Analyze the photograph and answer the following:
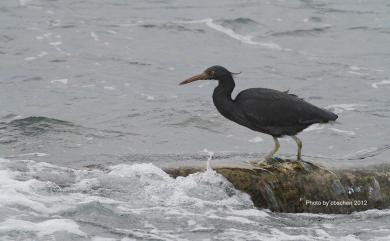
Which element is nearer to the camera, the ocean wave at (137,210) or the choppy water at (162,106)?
the ocean wave at (137,210)

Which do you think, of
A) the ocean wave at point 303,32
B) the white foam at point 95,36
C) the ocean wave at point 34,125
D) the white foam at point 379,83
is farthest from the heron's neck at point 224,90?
the ocean wave at point 303,32

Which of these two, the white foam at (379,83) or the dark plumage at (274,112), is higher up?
the dark plumage at (274,112)

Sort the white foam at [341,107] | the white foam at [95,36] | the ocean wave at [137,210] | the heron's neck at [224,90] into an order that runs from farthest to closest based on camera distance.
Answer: the white foam at [95,36] → the white foam at [341,107] → the heron's neck at [224,90] → the ocean wave at [137,210]

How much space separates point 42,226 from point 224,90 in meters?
2.93


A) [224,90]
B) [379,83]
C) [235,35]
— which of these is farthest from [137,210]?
[235,35]

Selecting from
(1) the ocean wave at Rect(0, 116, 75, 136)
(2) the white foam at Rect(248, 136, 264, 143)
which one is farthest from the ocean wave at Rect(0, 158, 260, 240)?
(2) the white foam at Rect(248, 136, 264, 143)

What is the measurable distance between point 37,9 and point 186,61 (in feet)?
17.2

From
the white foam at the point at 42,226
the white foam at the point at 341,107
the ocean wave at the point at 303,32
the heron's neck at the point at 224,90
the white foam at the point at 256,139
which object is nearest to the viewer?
the white foam at the point at 42,226

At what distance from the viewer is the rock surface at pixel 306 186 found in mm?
8547

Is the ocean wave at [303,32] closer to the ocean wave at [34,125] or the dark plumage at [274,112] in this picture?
the ocean wave at [34,125]

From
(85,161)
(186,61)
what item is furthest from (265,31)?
(85,161)

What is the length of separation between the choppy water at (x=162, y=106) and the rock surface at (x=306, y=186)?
0.15m

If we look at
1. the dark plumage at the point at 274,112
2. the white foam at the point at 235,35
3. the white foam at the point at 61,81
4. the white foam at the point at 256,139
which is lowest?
the white foam at the point at 256,139

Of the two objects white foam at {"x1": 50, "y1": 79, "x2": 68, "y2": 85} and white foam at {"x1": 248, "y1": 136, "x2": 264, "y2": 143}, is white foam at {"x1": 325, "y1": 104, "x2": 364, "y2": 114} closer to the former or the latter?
white foam at {"x1": 248, "y1": 136, "x2": 264, "y2": 143}
